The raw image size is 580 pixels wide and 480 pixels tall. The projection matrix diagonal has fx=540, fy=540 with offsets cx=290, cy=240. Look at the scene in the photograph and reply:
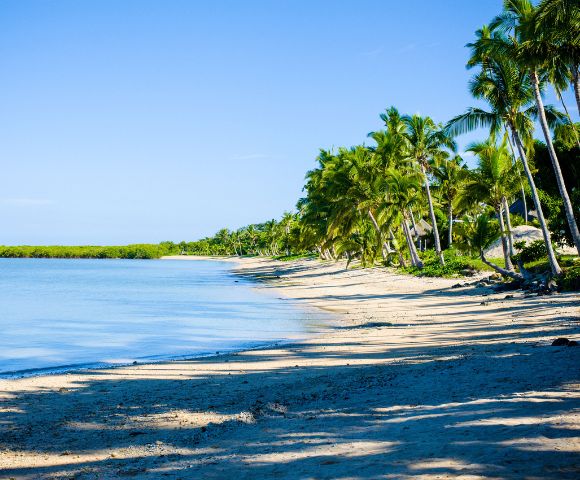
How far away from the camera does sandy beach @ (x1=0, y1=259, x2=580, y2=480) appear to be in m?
4.49

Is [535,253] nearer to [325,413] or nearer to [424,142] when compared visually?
[424,142]

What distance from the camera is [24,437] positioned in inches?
252

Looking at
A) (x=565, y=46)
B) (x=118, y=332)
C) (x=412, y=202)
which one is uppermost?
(x=565, y=46)

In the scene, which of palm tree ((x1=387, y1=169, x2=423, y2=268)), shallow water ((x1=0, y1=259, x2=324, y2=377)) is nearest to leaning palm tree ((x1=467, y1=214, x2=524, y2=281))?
shallow water ((x1=0, y1=259, x2=324, y2=377))

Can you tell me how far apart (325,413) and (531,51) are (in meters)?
15.4

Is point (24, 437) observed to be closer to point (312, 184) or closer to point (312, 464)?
point (312, 464)

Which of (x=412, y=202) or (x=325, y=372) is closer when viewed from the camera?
(x=325, y=372)

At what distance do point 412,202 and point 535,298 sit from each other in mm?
18241

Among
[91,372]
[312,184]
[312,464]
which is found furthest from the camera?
[312,184]

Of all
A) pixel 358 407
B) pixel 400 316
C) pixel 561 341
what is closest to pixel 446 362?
pixel 561 341

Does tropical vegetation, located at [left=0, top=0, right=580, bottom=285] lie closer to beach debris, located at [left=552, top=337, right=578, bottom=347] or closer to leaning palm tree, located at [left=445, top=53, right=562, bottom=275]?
leaning palm tree, located at [left=445, top=53, right=562, bottom=275]

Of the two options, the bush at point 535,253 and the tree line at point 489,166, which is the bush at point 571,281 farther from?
the bush at point 535,253

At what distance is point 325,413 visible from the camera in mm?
6301

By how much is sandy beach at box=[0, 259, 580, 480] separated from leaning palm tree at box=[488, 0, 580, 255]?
25.8 feet
